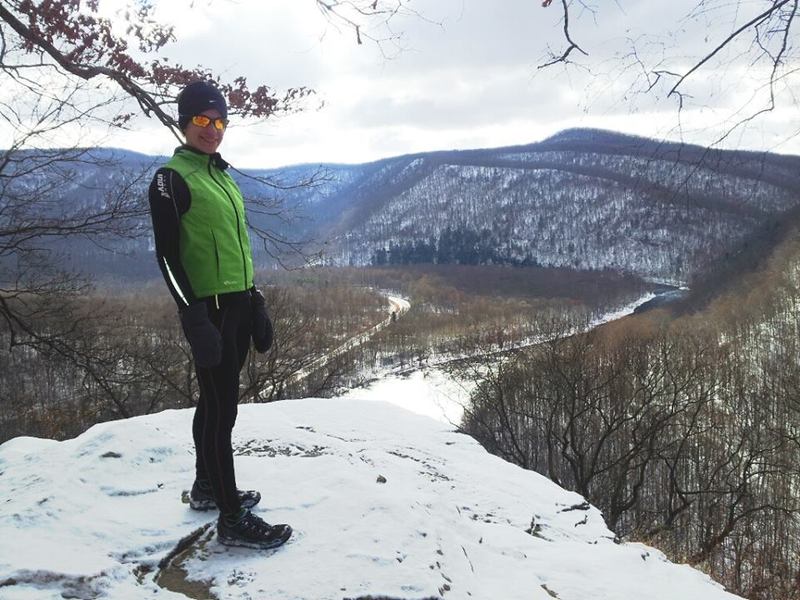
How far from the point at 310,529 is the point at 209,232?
161 centimetres

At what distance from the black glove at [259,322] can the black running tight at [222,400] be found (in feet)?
0.51

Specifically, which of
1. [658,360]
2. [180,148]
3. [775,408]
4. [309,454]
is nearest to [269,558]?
[309,454]

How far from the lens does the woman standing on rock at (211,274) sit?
2223 millimetres

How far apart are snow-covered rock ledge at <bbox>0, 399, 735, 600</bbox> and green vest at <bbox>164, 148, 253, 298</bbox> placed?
51.2 inches

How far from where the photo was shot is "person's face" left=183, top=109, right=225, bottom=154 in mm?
2406

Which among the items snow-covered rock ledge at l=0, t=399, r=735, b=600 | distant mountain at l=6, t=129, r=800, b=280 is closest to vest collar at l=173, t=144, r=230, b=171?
snow-covered rock ledge at l=0, t=399, r=735, b=600

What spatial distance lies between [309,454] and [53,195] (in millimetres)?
3728

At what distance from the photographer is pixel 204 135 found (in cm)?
242

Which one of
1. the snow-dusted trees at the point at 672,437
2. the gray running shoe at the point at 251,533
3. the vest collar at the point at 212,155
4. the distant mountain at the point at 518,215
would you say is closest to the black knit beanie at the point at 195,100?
the vest collar at the point at 212,155

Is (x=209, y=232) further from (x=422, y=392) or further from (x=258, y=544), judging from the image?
(x=422, y=392)

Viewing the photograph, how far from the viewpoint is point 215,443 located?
2420mm

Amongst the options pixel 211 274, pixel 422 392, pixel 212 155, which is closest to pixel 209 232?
pixel 211 274

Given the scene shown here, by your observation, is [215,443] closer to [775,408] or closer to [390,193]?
[775,408]

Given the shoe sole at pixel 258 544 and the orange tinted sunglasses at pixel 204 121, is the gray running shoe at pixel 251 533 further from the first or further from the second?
the orange tinted sunglasses at pixel 204 121
